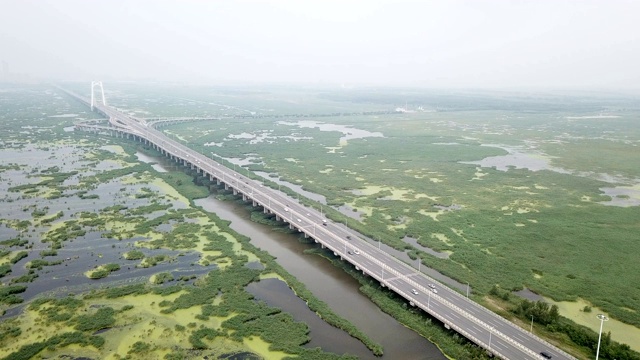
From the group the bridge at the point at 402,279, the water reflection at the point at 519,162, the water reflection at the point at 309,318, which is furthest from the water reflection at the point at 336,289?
the water reflection at the point at 519,162

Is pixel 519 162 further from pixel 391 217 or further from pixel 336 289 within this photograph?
pixel 336 289

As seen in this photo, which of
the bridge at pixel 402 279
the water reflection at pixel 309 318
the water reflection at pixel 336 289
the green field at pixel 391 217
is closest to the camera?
the bridge at pixel 402 279

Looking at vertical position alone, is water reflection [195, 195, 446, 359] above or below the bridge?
below

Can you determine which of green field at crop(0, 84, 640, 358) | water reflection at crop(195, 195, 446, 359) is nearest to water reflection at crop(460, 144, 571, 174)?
green field at crop(0, 84, 640, 358)

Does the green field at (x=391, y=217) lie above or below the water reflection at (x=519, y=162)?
below

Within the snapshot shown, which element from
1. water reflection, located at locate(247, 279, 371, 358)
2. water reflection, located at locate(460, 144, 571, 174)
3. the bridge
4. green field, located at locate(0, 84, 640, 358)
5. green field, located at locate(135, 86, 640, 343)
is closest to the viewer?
the bridge

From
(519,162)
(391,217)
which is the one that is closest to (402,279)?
(391,217)

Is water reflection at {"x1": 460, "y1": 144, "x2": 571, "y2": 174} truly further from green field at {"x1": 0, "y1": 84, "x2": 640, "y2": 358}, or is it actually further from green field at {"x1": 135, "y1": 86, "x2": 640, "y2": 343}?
green field at {"x1": 0, "y1": 84, "x2": 640, "y2": 358}

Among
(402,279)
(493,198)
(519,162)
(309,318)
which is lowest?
(309,318)

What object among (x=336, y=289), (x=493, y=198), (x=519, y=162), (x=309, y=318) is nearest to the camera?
(x=309, y=318)

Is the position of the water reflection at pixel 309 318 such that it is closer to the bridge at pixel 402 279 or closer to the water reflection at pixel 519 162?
the bridge at pixel 402 279
